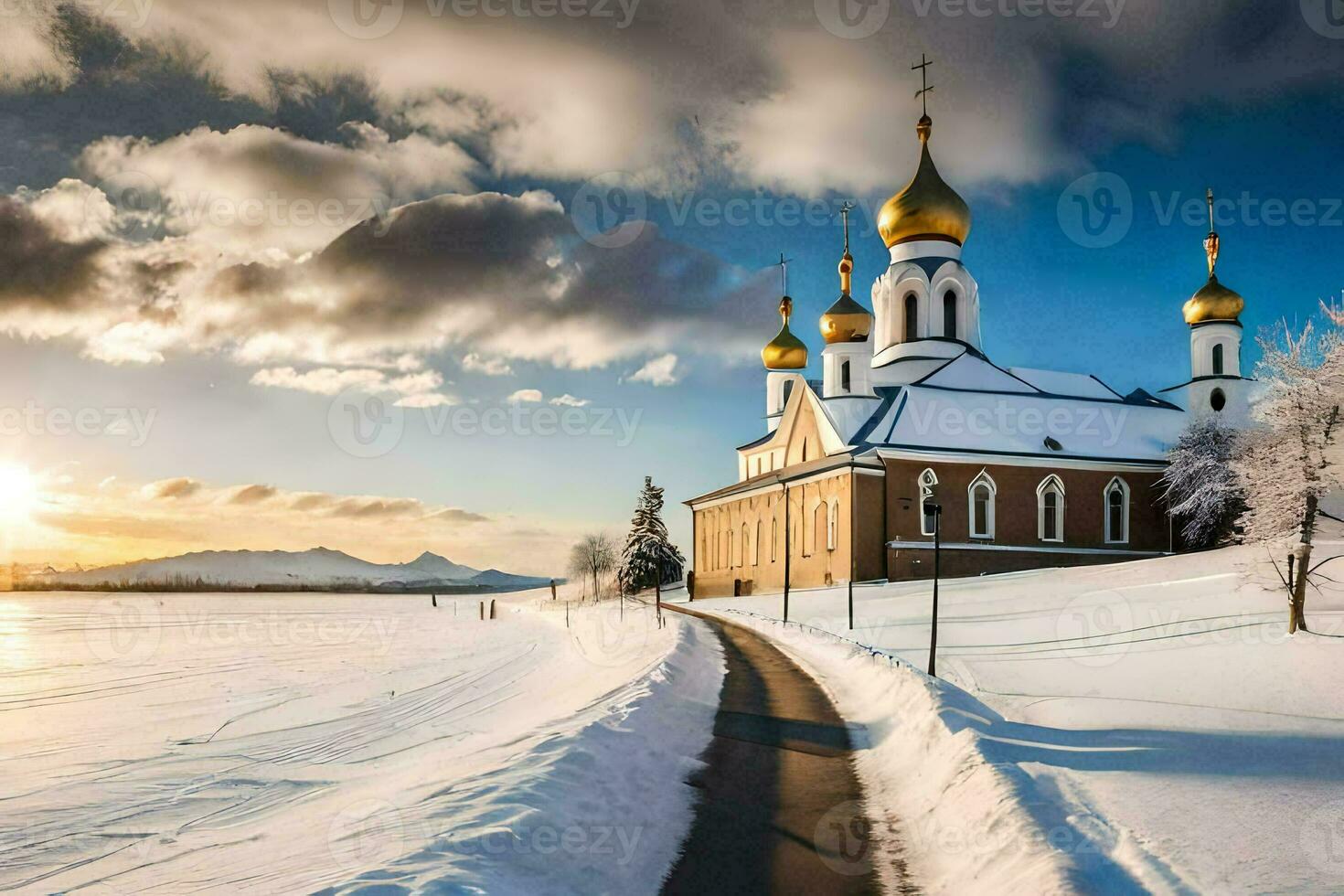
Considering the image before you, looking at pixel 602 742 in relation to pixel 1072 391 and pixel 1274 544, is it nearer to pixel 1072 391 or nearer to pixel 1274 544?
pixel 1274 544

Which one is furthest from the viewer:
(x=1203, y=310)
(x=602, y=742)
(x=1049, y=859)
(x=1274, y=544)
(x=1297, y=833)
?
(x=1203, y=310)

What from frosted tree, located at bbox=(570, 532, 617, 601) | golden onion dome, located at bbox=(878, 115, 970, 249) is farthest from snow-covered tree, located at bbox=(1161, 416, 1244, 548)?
frosted tree, located at bbox=(570, 532, 617, 601)

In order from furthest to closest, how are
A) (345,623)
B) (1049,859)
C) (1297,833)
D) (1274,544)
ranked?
(345,623) → (1274,544) → (1297,833) → (1049,859)

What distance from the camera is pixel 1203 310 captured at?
53.5 meters

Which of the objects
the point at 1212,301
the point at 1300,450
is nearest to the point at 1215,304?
the point at 1212,301

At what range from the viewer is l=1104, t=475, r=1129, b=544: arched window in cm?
4903

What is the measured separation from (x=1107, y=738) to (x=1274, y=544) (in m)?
13.3

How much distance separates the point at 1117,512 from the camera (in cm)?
4938

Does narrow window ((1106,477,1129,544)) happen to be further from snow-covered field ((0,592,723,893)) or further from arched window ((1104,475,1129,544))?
snow-covered field ((0,592,723,893))

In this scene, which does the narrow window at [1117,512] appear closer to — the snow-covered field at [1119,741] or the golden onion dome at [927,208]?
the golden onion dome at [927,208]

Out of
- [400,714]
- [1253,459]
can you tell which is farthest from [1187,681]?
[400,714]

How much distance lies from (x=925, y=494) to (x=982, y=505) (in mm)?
3031

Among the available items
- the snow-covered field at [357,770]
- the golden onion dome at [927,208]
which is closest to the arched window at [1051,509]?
the golden onion dome at [927,208]

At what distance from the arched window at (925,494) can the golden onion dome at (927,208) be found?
15254mm
